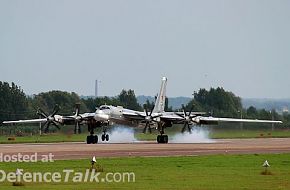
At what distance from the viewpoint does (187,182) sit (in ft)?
111

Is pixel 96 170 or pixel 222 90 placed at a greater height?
pixel 222 90

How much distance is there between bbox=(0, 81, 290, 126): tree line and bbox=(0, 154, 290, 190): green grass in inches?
2764

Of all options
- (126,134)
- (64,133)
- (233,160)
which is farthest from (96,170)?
(64,133)

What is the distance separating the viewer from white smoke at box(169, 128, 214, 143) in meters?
86.7

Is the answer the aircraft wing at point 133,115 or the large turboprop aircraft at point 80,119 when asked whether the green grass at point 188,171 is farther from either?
the aircraft wing at point 133,115

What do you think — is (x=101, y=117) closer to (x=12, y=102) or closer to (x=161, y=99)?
(x=161, y=99)

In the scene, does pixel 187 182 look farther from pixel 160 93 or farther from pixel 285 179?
pixel 160 93

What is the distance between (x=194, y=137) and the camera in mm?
90938

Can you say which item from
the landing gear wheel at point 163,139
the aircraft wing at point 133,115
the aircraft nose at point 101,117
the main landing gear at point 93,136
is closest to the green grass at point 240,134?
the aircraft wing at point 133,115

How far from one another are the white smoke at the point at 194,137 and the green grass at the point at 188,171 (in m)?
35.0

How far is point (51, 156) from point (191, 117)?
111ft

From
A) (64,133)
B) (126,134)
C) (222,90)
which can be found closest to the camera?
(126,134)

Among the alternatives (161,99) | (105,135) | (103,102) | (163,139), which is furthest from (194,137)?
(103,102)

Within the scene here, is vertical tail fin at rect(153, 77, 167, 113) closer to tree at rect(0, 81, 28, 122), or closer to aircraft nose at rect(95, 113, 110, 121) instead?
aircraft nose at rect(95, 113, 110, 121)
